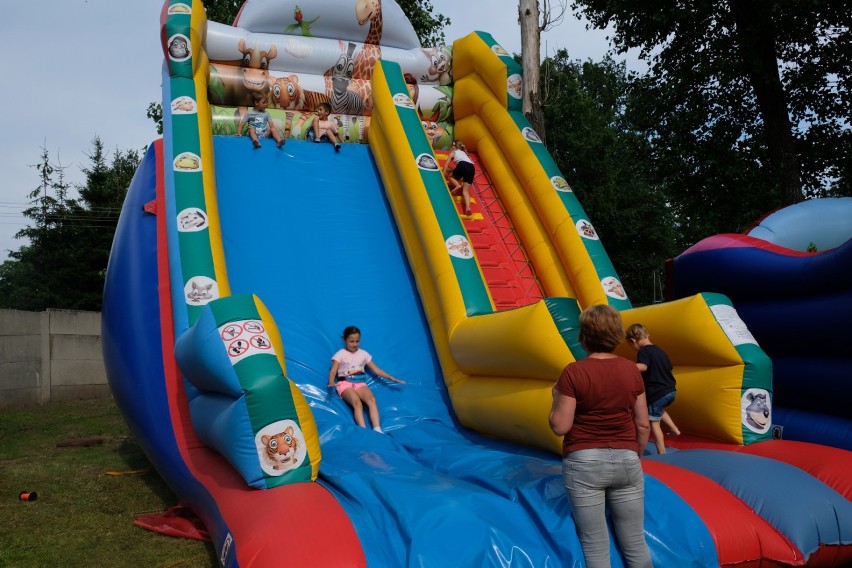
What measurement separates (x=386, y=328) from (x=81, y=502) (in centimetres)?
211

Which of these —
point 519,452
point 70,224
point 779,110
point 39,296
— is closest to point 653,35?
point 779,110

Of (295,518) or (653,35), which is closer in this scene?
(295,518)

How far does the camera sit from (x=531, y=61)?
24.1 feet

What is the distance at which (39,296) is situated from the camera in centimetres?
2000

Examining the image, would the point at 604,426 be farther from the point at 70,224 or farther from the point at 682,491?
the point at 70,224

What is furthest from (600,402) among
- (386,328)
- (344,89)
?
Answer: (344,89)

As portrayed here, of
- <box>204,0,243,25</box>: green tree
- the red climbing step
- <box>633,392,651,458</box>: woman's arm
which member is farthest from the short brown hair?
<box>204,0,243,25</box>: green tree

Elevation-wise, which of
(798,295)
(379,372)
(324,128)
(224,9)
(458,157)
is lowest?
(379,372)

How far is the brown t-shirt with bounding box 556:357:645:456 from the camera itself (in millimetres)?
2268

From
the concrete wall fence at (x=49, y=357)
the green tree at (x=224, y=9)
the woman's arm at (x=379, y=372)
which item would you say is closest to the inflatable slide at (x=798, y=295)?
the woman's arm at (x=379, y=372)

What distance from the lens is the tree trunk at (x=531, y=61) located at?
7.21m

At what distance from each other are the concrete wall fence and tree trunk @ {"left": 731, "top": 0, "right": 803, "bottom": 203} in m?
8.63

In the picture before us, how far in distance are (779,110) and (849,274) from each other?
546cm

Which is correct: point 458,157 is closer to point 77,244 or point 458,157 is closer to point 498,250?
point 498,250
